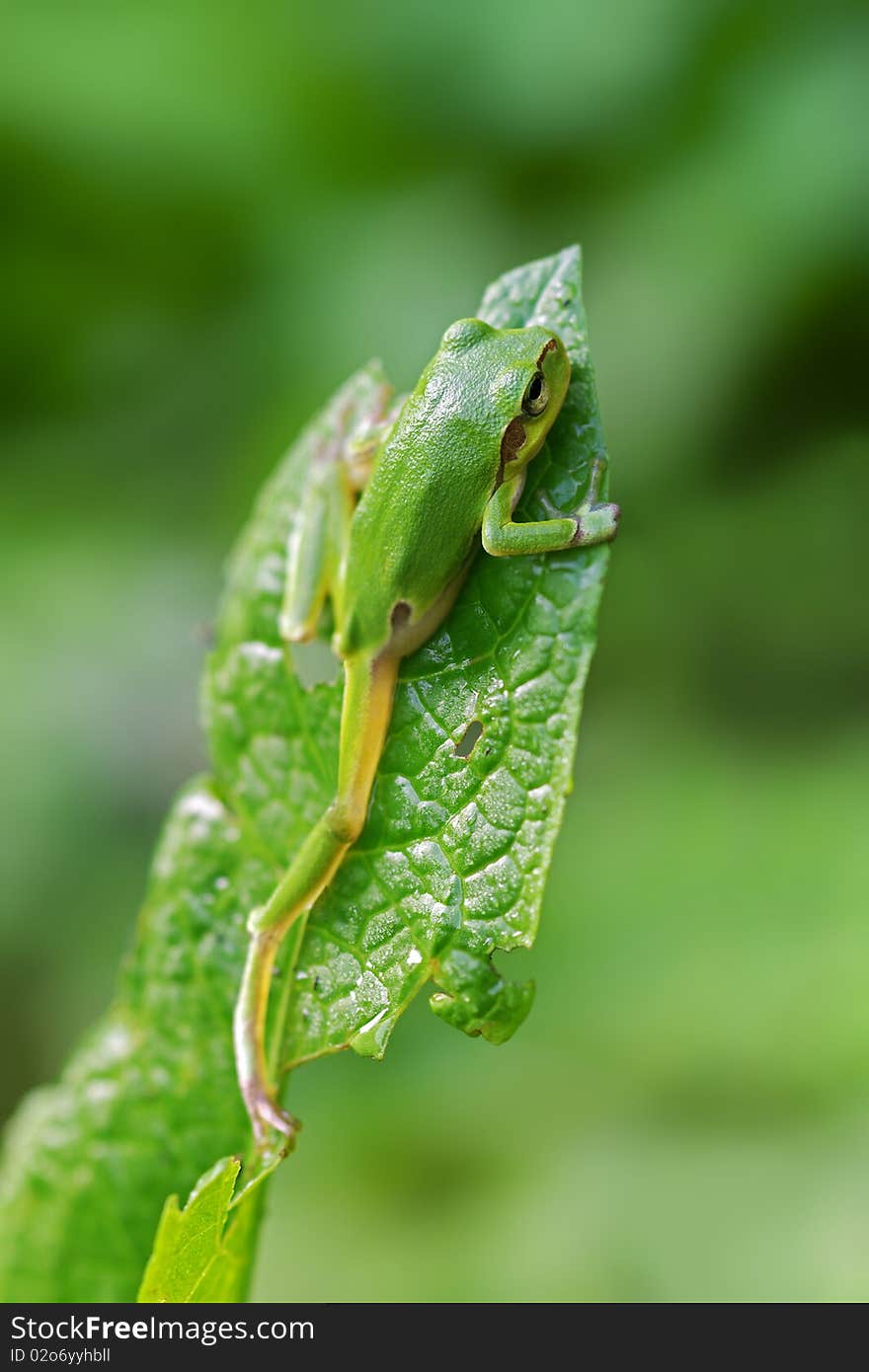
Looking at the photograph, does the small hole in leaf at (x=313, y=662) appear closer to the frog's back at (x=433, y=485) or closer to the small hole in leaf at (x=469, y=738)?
the frog's back at (x=433, y=485)

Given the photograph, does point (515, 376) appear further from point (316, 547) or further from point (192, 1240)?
point (192, 1240)

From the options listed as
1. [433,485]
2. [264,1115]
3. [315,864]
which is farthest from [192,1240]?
[433,485]

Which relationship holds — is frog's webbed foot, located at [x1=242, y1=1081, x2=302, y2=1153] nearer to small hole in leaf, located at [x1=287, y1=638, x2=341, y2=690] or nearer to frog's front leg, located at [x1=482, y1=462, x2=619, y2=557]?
small hole in leaf, located at [x1=287, y1=638, x2=341, y2=690]

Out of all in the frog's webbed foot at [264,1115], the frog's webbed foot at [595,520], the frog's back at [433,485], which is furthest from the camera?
the frog's back at [433,485]

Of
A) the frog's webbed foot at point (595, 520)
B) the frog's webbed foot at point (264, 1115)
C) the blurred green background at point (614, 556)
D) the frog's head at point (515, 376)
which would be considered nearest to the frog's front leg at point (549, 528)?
the frog's webbed foot at point (595, 520)

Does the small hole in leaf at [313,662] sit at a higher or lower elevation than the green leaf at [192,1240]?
higher

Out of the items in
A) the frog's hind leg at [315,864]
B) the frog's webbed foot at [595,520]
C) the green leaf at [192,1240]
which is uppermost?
the frog's webbed foot at [595,520]

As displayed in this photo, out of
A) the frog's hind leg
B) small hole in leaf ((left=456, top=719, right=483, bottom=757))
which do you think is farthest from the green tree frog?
small hole in leaf ((left=456, top=719, right=483, bottom=757))
